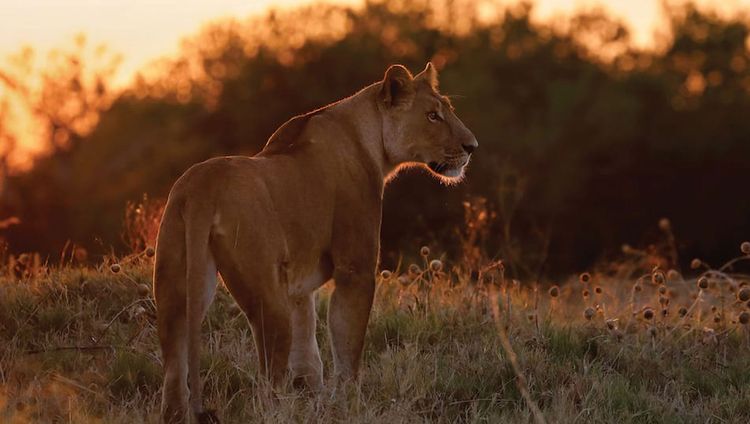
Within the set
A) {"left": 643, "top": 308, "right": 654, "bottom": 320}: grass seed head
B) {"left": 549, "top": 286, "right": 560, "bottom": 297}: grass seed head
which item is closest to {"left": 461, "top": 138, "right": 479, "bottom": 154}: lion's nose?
{"left": 549, "top": 286, "right": 560, "bottom": 297}: grass seed head

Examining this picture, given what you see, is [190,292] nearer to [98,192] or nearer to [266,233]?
[266,233]

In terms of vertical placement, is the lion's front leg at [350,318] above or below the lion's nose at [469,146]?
below

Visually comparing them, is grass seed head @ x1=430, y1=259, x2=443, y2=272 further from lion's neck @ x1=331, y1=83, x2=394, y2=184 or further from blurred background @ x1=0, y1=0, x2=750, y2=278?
blurred background @ x1=0, y1=0, x2=750, y2=278

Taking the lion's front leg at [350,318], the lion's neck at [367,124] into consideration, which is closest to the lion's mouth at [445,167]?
the lion's neck at [367,124]

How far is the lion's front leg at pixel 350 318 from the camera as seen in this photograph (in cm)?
651

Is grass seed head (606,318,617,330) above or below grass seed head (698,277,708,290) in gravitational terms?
below

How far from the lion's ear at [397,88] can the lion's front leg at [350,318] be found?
1.05 metres

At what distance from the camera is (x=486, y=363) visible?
23.4 feet

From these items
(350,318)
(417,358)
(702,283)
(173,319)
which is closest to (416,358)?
(417,358)

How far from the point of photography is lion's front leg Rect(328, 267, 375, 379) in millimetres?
6508

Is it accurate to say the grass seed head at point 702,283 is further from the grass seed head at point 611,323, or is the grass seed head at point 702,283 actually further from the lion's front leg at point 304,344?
the lion's front leg at point 304,344

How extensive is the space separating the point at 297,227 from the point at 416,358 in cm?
134

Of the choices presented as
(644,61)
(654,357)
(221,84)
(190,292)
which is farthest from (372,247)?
(644,61)

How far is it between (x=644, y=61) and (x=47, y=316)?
33061 millimetres
